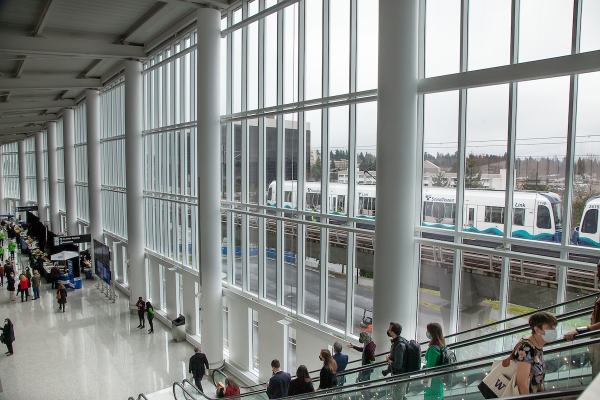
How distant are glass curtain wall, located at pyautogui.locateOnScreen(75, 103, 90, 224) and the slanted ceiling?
934 centimetres

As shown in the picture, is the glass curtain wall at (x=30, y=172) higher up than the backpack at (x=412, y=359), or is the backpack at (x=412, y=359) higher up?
the glass curtain wall at (x=30, y=172)

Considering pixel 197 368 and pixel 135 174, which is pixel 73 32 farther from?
pixel 197 368

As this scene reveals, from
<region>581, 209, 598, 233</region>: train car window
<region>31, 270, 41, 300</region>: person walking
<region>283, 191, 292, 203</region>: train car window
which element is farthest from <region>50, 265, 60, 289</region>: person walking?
<region>581, 209, 598, 233</region>: train car window

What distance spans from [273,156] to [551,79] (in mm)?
6798

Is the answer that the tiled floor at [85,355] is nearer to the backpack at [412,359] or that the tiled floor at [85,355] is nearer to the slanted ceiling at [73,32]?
the backpack at [412,359]

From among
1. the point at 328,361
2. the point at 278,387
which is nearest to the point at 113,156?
the point at 278,387

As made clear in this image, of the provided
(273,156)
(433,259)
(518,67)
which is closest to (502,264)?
(433,259)

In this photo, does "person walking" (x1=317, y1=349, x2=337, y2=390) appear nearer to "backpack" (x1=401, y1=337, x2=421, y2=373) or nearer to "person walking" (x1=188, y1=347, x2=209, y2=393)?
"backpack" (x1=401, y1=337, x2=421, y2=373)

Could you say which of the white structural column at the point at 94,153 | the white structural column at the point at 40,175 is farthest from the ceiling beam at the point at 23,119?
the white structural column at the point at 94,153

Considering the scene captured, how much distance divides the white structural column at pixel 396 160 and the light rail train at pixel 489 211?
0.68 metres

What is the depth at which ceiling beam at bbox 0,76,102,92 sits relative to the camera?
60.3ft

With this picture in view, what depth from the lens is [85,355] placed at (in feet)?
46.4

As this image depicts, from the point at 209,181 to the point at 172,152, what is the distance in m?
4.51

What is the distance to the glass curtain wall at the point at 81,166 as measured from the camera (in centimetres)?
2975
